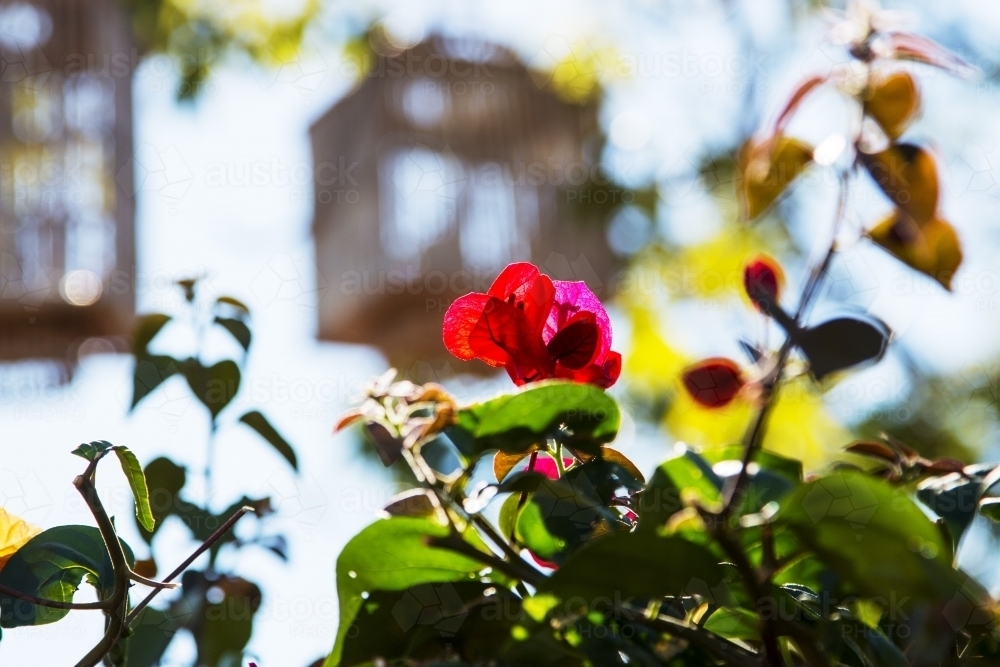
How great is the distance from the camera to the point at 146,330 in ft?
1.54

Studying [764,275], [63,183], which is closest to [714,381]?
[764,275]

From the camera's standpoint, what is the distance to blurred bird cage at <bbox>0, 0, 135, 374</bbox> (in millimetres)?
2527

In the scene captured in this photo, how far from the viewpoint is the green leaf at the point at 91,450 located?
275mm

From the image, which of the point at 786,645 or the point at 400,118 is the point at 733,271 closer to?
the point at 400,118

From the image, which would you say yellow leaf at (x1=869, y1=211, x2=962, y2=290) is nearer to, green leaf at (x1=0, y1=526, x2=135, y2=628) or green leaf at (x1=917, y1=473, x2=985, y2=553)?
green leaf at (x1=917, y1=473, x2=985, y2=553)

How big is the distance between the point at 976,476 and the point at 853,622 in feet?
0.22

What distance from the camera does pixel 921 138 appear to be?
28 centimetres


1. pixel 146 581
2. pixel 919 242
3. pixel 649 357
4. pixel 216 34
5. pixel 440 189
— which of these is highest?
pixel 919 242

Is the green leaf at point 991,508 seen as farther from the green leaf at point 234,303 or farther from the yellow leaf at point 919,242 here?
the green leaf at point 234,303

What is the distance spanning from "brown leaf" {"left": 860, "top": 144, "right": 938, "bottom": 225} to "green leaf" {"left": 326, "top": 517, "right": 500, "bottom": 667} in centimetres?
14

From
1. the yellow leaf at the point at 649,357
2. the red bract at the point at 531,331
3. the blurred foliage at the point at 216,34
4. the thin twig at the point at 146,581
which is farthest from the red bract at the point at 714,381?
the blurred foliage at the point at 216,34

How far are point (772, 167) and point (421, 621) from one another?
0.53ft

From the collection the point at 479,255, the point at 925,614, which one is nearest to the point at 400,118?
the point at 479,255

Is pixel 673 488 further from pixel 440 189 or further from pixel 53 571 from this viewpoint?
pixel 440 189
